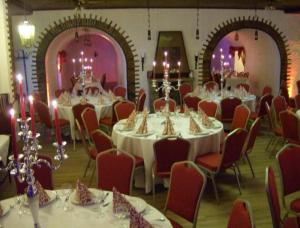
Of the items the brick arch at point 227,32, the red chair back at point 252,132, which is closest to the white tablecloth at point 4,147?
the red chair back at point 252,132

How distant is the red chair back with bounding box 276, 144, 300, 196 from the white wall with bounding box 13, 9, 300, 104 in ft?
23.5

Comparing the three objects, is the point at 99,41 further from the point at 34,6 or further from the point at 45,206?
the point at 45,206

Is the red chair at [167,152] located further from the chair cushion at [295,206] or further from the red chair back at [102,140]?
the chair cushion at [295,206]

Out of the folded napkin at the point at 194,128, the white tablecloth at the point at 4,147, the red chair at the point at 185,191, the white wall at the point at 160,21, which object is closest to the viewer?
the red chair at the point at 185,191

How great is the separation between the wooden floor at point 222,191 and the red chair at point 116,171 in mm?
1102

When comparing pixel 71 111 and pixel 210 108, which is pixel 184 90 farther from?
pixel 71 111

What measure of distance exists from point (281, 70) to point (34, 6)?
25.0ft

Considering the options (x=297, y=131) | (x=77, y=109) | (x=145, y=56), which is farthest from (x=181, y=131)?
(x=145, y=56)

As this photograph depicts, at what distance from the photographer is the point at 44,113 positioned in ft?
24.7

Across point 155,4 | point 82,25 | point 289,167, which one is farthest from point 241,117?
point 82,25

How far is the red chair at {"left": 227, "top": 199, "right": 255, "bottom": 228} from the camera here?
2.31m

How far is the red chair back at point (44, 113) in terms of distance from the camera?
745 cm

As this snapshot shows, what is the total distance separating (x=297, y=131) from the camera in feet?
18.6

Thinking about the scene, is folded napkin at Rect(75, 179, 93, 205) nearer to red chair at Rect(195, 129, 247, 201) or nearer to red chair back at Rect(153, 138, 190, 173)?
red chair back at Rect(153, 138, 190, 173)
